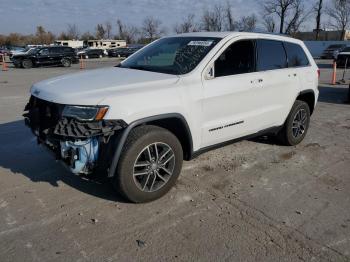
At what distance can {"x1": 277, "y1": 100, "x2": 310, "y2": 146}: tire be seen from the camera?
19.0 ft

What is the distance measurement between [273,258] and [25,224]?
7.45 ft

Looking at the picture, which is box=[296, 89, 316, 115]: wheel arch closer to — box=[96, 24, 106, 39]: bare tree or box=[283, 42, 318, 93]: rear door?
box=[283, 42, 318, 93]: rear door

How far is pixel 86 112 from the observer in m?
Answer: 3.54

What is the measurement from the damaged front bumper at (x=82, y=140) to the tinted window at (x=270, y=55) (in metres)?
2.38

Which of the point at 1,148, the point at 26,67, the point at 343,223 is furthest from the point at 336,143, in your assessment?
the point at 26,67

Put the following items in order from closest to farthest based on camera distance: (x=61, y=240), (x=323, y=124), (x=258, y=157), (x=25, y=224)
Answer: (x=61, y=240)
(x=25, y=224)
(x=258, y=157)
(x=323, y=124)

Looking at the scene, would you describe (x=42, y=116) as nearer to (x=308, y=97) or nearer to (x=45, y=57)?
(x=308, y=97)

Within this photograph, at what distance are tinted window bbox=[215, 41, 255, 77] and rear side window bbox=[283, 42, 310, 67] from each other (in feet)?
3.23

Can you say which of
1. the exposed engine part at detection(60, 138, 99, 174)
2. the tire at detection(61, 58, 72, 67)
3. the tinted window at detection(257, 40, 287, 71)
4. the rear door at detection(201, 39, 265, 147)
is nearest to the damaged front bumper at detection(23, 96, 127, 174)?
the exposed engine part at detection(60, 138, 99, 174)

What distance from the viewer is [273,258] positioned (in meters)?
3.08

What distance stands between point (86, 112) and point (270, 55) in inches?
113

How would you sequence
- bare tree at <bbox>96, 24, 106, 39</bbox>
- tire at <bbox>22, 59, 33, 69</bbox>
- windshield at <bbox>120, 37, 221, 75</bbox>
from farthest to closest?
1. bare tree at <bbox>96, 24, 106, 39</bbox>
2. tire at <bbox>22, 59, 33, 69</bbox>
3. windshield at <bbox>120, 37, 221, 75</bbox>

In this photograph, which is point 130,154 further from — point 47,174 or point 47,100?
point 47,174

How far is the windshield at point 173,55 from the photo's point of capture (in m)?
4.41
